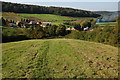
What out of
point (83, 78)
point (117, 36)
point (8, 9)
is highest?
point (8, 9)

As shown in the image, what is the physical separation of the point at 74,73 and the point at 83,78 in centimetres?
105

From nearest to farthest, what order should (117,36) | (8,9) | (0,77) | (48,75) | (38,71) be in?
(0,77), (48,75), (38,71), (117,36), (8,9)

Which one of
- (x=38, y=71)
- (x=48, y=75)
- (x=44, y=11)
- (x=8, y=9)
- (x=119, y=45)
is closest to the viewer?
(x=48, y=75)

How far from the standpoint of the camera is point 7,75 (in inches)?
357

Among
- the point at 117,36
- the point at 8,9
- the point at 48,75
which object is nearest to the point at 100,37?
the point at 117,36

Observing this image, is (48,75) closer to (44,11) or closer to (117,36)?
(117,36)

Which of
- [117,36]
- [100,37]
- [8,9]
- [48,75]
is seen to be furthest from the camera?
[8,9]

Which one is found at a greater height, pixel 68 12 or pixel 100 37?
pixel 68 12

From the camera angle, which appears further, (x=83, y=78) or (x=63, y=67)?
(x=63, y=67)

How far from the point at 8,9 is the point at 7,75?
414 feet

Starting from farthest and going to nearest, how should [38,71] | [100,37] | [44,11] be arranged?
[44,11] < [100,37] < [38,71]

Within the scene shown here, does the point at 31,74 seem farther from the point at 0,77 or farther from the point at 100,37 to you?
the point at 100,37

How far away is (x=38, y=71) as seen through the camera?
9875mm

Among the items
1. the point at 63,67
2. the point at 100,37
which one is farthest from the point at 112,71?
Result: the point at 100,37
